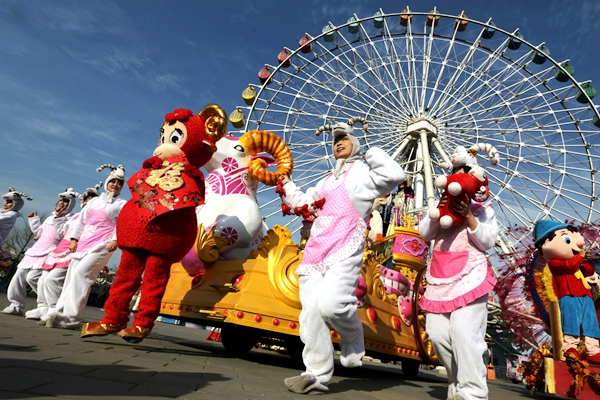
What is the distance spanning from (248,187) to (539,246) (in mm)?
2445

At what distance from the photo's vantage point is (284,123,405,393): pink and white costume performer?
84.4 inches

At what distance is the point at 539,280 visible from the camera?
3650 mm

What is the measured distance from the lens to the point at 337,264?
221 cm

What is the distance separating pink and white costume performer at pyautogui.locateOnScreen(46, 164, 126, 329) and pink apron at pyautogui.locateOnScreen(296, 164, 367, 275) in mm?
1993

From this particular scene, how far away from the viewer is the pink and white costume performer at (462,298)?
6.96 ft

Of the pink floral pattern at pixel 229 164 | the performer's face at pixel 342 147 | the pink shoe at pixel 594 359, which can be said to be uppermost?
the pink floral pattern at pixel 229 164

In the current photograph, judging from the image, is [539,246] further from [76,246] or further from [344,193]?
[76,246]

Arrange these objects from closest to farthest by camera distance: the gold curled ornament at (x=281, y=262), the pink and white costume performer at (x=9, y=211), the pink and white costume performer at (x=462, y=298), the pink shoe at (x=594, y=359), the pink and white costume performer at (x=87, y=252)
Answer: the pink and white costume performer at (x=462, y=298), the gold curled ornament at (x=281, y=262), the pink shoe at (x=594, y=359), the pink and white costume performer at (x=87, y=252), the pink and white costume performer at (x=9, y=211)

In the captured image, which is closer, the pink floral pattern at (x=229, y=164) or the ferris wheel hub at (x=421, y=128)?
the pink floral pattern at (x=229, y=164)

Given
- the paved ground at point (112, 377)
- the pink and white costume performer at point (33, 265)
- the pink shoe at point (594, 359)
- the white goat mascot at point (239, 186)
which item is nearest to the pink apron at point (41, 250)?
the pink and white costume performer at point (33, 265)

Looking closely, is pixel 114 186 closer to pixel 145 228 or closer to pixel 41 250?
A: pixel 41 250

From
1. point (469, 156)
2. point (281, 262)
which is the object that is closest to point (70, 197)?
point (281, 262)

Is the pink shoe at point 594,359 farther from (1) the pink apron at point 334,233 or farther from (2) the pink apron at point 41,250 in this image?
(2) the pink apron at point 41,250

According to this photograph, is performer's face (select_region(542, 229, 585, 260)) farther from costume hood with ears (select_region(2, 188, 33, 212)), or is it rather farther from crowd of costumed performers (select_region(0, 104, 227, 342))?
costume hood with ears (select_region(2, 188, 33, 212))
